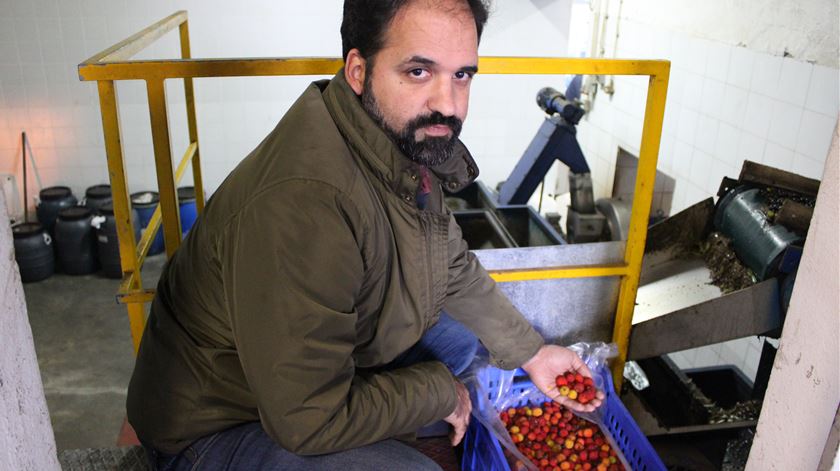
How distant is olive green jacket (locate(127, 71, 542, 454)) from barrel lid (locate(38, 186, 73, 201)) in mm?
5141

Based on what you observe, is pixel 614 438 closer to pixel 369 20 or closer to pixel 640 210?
pixel 640 210

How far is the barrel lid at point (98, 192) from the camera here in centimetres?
622

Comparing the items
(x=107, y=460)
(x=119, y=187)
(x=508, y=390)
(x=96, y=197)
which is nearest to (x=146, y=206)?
(x=96, y=197)

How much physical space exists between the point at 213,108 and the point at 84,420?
3.05m

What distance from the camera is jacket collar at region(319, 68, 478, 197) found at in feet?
5.05

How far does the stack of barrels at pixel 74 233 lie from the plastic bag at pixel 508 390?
13.3 ft

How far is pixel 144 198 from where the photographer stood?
618cm

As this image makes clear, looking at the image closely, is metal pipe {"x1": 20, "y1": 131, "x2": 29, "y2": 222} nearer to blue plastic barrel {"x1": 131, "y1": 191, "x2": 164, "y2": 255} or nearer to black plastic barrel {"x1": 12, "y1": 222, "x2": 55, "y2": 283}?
black plastic barrel {"x1": 12, "y1": 222, "x2": 55, "y2": 283}

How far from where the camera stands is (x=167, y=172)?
7.25ft

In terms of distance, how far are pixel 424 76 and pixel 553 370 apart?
1094 millimetres

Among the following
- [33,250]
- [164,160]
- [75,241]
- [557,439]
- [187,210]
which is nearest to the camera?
[164,160]

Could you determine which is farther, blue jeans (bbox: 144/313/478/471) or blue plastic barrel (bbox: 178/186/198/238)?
blue plastic barrel (bbox: 178/186/198/238)

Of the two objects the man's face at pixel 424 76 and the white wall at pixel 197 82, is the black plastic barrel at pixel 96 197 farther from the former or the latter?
the man's face at pixel 424 76

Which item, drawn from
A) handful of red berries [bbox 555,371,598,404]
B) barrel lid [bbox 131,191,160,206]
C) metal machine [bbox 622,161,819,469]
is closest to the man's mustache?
handful of red berries [bbox 555,371,598,404]
